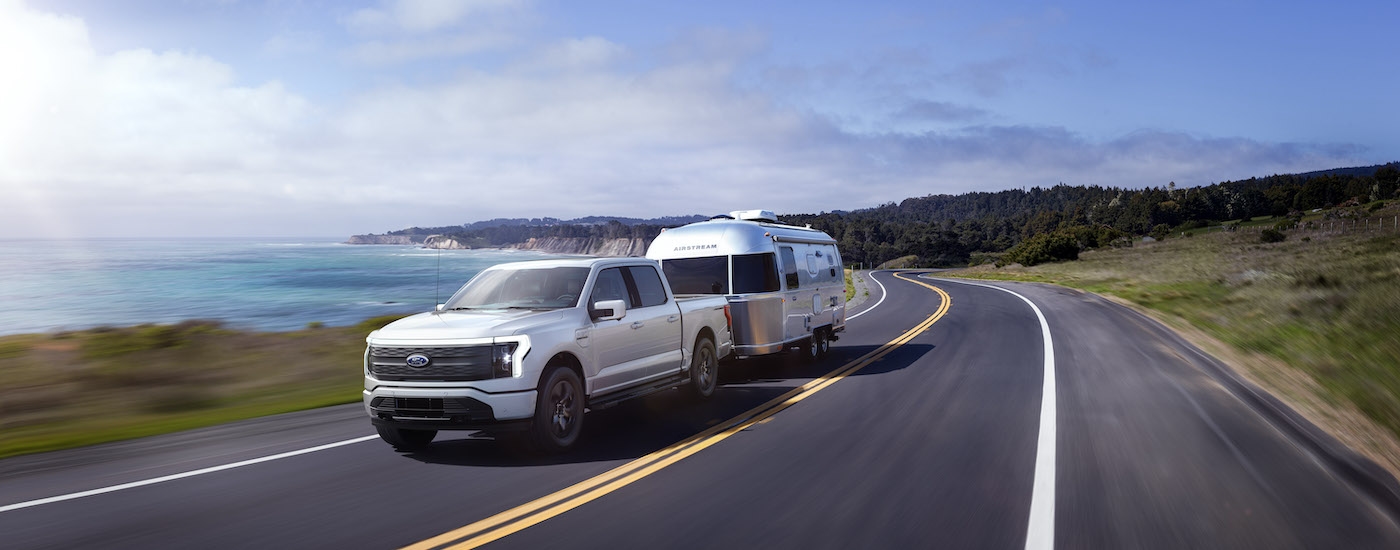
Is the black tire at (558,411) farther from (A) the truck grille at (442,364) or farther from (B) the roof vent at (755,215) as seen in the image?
(B) the roof vent at (755,215)

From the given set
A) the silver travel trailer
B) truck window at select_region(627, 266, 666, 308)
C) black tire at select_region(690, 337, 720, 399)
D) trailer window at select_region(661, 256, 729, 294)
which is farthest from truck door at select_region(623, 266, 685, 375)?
trailer window at select_region(661, 256, 729, 294)

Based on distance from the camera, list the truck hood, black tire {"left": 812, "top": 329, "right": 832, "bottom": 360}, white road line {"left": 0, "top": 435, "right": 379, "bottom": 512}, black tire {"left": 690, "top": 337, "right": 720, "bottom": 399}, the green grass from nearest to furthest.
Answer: white road line {"left": 0, "top": 435, "right": 379, "bottom": 512}
the truck hood
the green grass
black tire {"left": 690, "top": 337, "right": 720, "bottom": 399}
black tire {"left": 812, "top": 329, "right": 832, "bottom": 360}

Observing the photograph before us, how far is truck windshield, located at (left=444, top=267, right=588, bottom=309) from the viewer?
29.0ft

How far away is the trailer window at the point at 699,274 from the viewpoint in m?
13.8

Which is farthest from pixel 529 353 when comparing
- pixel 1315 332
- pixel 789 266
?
pixel 1315 332

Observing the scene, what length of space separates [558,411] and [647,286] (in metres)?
2.61

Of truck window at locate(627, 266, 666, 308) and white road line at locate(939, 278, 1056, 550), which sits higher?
truck window at locate(627, 266, 666, 308)

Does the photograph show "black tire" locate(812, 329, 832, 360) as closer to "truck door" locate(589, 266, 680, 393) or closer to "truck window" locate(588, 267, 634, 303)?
"truck door" locate(589, 266, 680, 393)

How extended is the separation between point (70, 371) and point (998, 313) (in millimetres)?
24888

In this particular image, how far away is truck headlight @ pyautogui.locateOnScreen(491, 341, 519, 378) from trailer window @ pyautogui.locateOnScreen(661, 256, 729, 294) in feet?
20.7

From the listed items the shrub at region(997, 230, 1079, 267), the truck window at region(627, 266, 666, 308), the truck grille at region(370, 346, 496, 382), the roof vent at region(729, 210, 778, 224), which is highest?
the roof vent at region(729, 210, 778, 224)

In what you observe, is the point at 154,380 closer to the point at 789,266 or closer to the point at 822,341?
the point at 789,266

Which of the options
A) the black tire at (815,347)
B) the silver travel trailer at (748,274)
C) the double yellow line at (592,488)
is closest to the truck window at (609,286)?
the double yellow line at (592,488)

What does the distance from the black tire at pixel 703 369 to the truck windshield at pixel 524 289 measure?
243 centimetres
